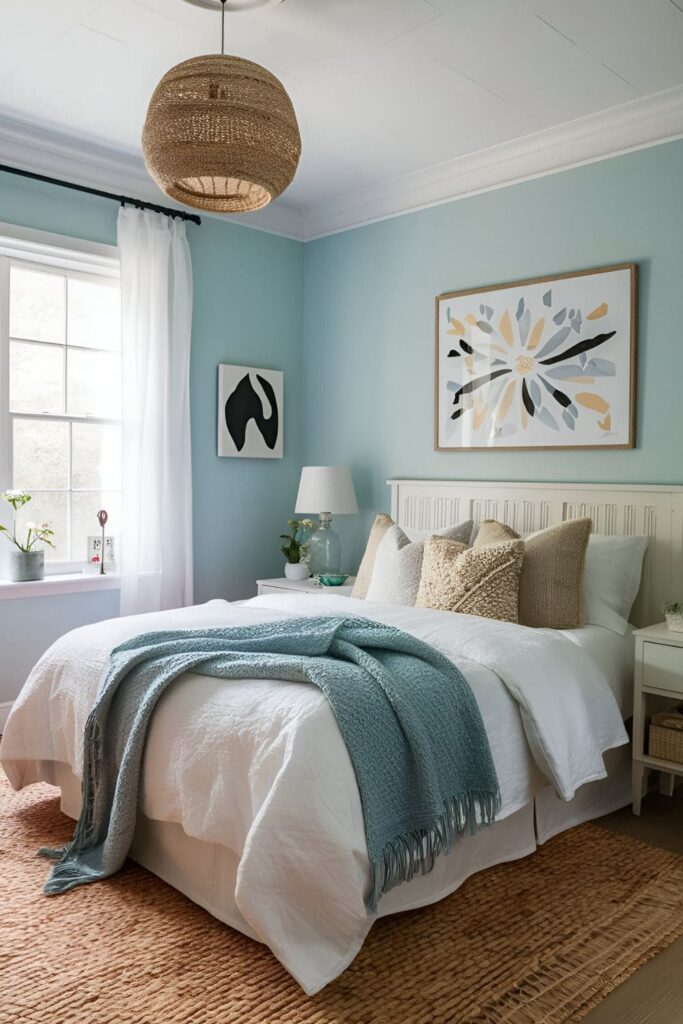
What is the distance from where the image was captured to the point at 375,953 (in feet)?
7.06

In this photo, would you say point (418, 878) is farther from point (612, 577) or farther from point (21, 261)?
point (21, 261)

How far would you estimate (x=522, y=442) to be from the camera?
4020 mm

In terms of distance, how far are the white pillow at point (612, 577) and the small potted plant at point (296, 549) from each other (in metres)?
1.72

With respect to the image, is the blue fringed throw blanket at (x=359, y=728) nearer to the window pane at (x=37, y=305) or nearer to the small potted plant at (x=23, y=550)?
the small potted plant at (x=23, y=550)

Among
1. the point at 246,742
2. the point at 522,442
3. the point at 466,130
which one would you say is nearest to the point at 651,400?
the point at 522,442

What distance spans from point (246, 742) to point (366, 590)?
5.83 feet

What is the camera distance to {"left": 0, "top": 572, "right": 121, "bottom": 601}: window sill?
12.8 ft

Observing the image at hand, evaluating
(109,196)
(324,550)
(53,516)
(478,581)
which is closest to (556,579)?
(478,581)

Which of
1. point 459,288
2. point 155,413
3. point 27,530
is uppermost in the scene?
point 459,288

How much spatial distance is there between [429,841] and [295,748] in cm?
47

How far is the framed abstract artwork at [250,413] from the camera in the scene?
4.75 m

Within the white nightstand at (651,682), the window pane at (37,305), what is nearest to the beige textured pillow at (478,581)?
the white nightstand at (651,682)

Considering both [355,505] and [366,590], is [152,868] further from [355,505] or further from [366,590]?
[355,505]

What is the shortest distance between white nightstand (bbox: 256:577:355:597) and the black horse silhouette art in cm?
80
